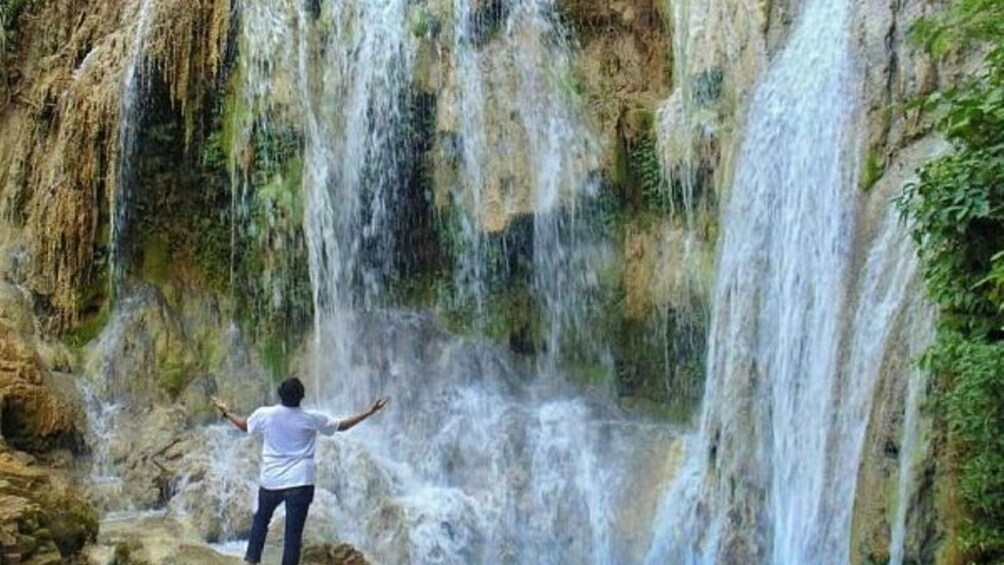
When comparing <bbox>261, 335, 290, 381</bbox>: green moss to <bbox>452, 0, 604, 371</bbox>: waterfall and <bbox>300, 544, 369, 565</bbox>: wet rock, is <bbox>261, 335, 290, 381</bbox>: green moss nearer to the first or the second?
<bbox>452, 0, 604, 371</bbox>: waterfall

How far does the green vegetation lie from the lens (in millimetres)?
7473

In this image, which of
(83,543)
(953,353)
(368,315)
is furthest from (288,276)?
(953,353)

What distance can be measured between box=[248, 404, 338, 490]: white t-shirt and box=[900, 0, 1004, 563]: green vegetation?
160 inches

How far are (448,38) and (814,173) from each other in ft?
16.2

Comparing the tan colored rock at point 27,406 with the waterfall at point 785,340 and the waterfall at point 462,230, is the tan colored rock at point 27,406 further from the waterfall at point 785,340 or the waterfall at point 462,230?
the waterfall at point 785,340

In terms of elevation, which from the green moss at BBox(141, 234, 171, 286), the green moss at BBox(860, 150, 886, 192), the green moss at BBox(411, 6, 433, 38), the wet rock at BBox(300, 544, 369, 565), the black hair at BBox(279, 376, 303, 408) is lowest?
the wet rock at BBox(300, 544, 369, 565)

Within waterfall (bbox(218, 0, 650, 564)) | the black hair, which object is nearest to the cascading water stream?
waterfall (bbox(218, 0, 650, 564))

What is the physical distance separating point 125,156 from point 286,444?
7.50 metres

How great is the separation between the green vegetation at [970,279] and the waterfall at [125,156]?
30.6 feet

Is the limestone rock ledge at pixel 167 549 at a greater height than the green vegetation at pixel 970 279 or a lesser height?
lesser

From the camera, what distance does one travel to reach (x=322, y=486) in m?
12.2

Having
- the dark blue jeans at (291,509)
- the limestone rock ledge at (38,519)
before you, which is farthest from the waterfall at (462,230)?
the dark blue jeans at (291,509)

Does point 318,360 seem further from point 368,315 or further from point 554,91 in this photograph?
point 554,91

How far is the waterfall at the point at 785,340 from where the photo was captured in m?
10.2
